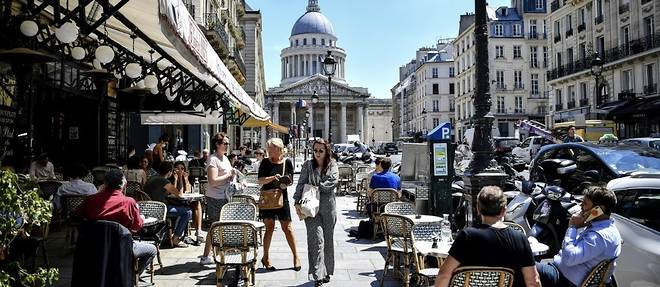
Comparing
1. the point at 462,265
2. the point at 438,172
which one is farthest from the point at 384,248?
the point at 462,265

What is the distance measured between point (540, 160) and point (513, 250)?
7671mm

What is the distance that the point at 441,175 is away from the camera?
8.53 metres

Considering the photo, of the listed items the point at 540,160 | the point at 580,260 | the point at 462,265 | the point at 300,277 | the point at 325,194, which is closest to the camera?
the point at 462,265

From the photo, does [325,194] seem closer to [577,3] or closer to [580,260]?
[580,260]

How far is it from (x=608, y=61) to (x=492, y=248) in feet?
115

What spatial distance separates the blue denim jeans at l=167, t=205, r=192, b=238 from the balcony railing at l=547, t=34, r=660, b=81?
96.3ft

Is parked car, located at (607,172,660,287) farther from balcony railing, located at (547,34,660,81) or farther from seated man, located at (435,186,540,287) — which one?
balcony railing, located at (547,34,660,81)

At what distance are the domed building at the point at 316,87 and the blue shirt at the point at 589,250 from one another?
333ft

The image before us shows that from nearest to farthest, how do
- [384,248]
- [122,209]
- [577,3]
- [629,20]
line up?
[122,209] < [384,248] < [629,20] < [577,3]

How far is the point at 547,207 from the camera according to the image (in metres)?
7.10

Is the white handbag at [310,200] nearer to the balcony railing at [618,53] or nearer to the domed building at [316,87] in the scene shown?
the balcony railing at [618,53]

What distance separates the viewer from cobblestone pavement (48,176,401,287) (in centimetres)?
633

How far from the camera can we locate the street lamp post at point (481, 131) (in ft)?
21.8

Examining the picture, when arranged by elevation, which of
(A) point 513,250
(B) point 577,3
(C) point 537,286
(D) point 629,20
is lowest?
(C) point 537,286
